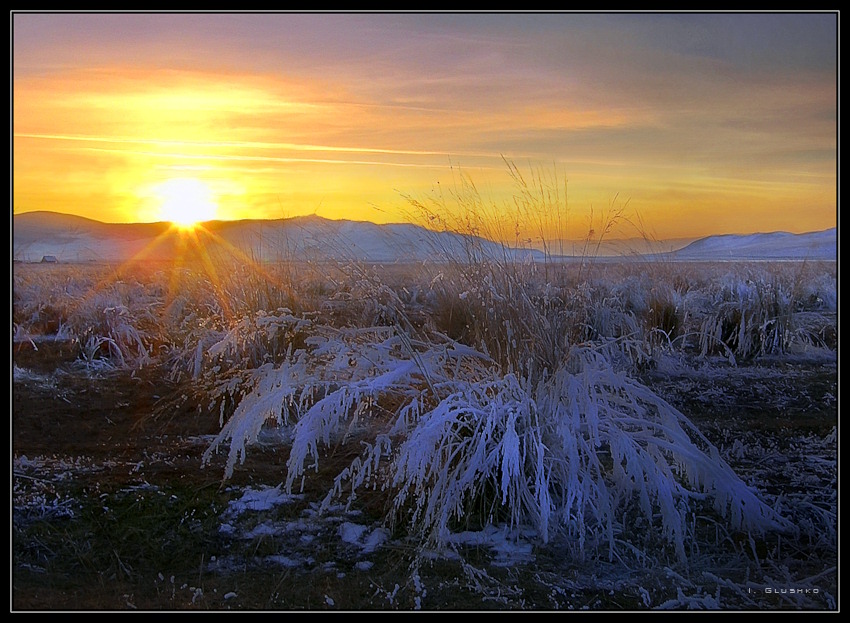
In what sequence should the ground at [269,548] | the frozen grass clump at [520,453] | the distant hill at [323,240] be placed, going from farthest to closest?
the distant hill at [323,240], the frozen grass clump at [520,453], the ground at [269,548]

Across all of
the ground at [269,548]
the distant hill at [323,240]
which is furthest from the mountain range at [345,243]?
the ground at [269,548]

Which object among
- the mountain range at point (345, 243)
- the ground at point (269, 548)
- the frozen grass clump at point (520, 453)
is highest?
the mountain range at point (345, 243)

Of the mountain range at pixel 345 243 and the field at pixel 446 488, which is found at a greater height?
the mountain range at pixel 345 243

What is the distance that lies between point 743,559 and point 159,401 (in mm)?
3573

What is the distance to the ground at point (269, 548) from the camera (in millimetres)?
2564

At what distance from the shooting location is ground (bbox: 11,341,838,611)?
256 centimetres

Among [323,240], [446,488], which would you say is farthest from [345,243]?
[446,488]

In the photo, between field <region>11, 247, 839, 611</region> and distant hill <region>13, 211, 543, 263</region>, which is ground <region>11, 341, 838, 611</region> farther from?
distant hill <region>13, 211, 543, 263</region>

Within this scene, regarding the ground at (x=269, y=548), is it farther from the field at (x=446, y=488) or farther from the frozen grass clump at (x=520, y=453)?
the frozen grass clump at (x=520, y=453)

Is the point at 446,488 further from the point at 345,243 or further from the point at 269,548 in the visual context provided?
the point at 345,243

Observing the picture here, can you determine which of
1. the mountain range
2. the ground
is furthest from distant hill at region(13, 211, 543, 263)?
the ground

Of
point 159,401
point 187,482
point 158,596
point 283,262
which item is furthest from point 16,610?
point 283,262

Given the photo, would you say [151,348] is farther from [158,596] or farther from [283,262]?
[158,596]

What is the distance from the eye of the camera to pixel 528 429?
301 centimetres
